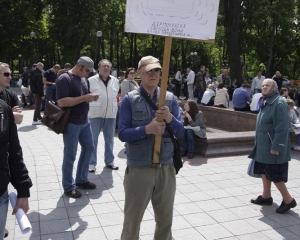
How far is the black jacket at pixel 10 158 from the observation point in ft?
7.56

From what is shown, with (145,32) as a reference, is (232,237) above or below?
below

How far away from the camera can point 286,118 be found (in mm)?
4461

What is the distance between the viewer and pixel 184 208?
4703 mm

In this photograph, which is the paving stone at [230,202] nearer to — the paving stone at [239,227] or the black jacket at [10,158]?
the paving stone at [239,227]

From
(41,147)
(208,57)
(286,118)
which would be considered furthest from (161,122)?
(208,57)

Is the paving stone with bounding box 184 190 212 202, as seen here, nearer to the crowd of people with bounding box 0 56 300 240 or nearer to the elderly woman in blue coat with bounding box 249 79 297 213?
the crowd of people with bounding box 0 56 300 240

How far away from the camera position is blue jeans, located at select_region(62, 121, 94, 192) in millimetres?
4754

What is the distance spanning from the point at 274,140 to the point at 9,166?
3226 mm

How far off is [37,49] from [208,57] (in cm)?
2282

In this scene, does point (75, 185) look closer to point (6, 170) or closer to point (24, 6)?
point (6, 170)

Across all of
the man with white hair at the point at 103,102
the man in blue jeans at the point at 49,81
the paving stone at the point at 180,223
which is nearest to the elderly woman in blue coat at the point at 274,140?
the paving stone at the point at 180,223

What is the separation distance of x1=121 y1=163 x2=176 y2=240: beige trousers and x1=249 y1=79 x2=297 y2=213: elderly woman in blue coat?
2.01 meters

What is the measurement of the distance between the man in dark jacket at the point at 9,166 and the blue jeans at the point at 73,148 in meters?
2.29

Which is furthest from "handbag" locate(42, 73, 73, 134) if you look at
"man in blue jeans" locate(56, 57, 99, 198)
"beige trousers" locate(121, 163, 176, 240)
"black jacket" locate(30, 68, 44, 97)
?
"black jacket" locate(30, 68, 44, 97)
